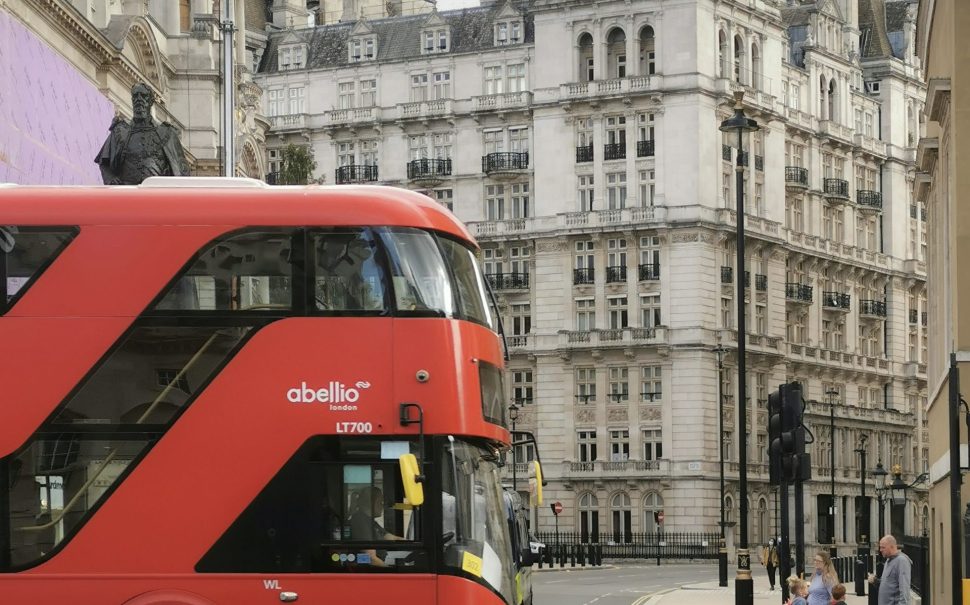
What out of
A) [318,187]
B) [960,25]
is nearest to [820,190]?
[960,25]

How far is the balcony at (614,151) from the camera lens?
3893 inches

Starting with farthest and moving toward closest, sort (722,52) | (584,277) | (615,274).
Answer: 1. (722,52)
2. (584,277)
3. (615,274)

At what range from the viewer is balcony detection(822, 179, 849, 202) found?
4262 inches

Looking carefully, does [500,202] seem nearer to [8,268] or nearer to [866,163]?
[866,163]

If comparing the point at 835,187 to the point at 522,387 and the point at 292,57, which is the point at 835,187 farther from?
the point at 292,57

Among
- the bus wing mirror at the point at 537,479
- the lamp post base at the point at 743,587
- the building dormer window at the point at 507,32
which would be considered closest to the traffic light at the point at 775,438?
the bus wing mirror at the point at 537,479

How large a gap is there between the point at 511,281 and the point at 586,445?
370 inches

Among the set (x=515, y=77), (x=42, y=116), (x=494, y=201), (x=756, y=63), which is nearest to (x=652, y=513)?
(x=494, y=201)

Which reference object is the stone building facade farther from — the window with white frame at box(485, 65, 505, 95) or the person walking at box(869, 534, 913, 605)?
the person walking at box(869, 534, 913, 605)

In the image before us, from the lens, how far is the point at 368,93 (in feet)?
349

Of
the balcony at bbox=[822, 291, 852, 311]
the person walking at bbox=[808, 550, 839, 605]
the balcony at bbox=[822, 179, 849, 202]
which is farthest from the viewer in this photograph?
the balcony at bbox=[822, 179, 849, 202]

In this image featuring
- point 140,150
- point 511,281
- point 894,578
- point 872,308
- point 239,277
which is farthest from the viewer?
point 872,308

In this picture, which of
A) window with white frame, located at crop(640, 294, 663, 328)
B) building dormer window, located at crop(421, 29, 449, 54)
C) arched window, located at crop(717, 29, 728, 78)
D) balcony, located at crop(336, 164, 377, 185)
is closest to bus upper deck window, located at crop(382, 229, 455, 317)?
window with white frame, located at crop(640, 294, 663, 328)

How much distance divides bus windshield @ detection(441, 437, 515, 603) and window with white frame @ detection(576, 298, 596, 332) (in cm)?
7874
